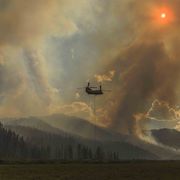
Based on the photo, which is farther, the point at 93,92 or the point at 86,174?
the point at 93,92

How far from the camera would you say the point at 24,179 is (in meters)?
59.3

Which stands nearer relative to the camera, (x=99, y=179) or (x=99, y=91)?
(x=99, y=179)

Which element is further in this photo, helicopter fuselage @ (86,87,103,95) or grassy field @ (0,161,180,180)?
helicopter fuselage @ (86,87,103,95)

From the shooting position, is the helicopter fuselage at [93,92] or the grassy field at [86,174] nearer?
the grassy field at [86,174]

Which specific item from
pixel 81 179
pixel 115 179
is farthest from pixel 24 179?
pixel 115 179

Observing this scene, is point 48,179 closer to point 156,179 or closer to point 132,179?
point 132,179

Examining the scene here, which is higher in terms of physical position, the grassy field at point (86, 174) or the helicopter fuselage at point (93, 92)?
the helicopter fuselage at point (93, 92)

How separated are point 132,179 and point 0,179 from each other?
21.6m

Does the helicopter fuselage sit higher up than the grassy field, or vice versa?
the helicopter fuselage

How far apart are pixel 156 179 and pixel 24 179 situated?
21.7 m

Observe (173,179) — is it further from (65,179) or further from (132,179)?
(65,179)

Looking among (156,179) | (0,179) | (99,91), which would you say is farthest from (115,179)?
(99,91)

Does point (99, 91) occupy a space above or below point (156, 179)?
above

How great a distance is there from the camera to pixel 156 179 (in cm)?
6150
